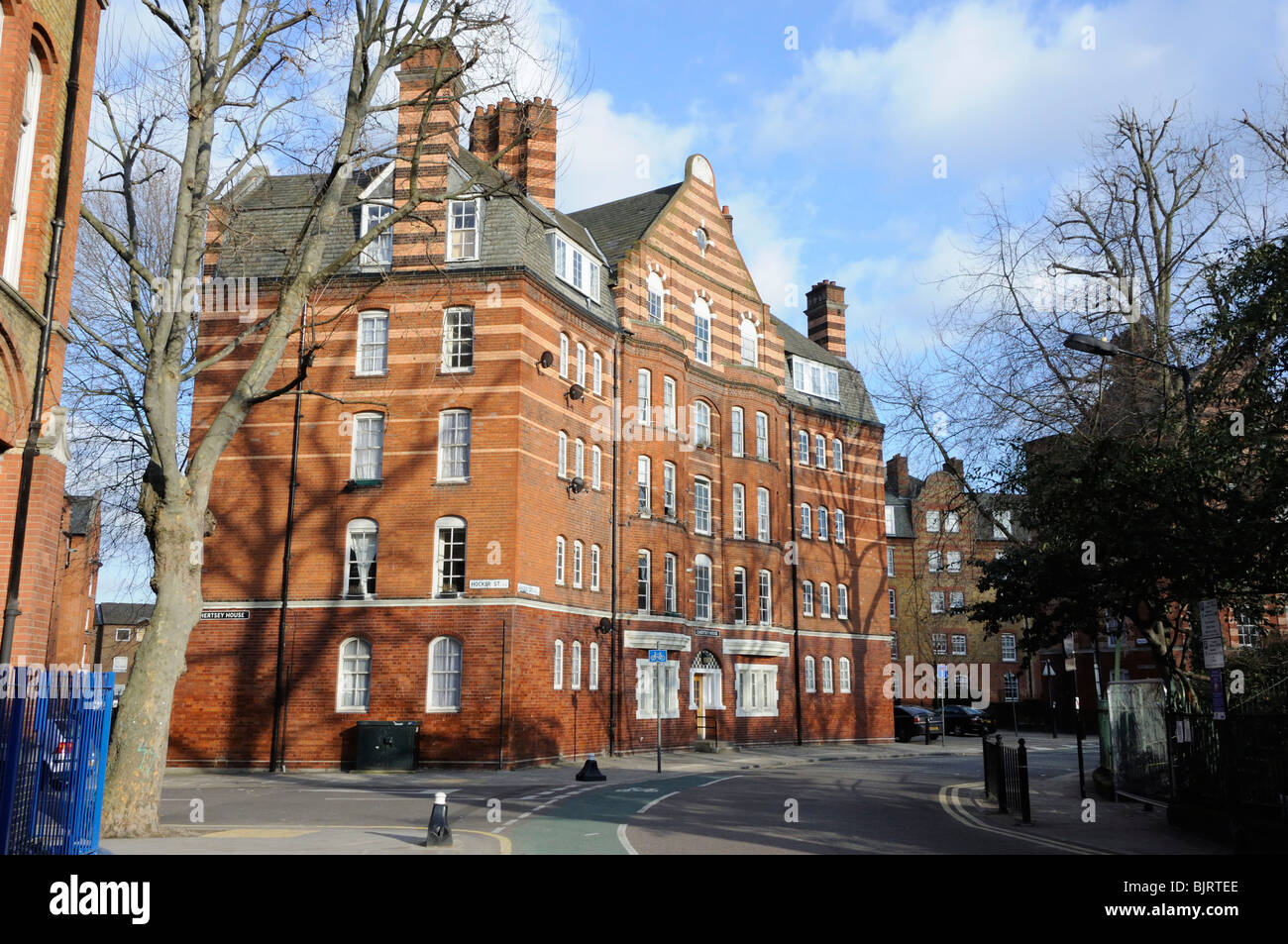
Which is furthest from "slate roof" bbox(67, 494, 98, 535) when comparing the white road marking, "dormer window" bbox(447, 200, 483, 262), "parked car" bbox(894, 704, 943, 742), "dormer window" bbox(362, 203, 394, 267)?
the white road marking

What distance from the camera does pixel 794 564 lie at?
4075 centimetres

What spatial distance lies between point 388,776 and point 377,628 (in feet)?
13.3

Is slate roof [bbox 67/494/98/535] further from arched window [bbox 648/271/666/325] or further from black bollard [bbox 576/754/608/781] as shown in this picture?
black bollard [bbox 576/754/608/781]

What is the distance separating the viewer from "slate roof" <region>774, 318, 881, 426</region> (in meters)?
43.0

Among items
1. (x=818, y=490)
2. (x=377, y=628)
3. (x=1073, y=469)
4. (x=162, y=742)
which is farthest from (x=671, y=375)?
(x=162, y=742)

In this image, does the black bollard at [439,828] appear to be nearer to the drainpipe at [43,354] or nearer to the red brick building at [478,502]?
the drainpipe at [43,354]

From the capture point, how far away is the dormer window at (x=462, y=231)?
28875mm

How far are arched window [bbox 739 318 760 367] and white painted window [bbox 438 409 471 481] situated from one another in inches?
579

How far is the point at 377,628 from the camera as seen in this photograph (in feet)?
87.8

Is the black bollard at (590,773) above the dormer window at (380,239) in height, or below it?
below

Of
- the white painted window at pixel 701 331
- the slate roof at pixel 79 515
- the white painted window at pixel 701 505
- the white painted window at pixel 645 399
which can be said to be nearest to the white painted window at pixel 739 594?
the white painted window at pixel 701 505

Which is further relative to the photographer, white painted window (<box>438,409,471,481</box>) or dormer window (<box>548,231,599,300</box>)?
dormer window (<box>548,231,599,300</box>)

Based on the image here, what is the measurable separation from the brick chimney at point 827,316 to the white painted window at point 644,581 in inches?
791

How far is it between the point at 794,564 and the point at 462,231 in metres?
18.7
